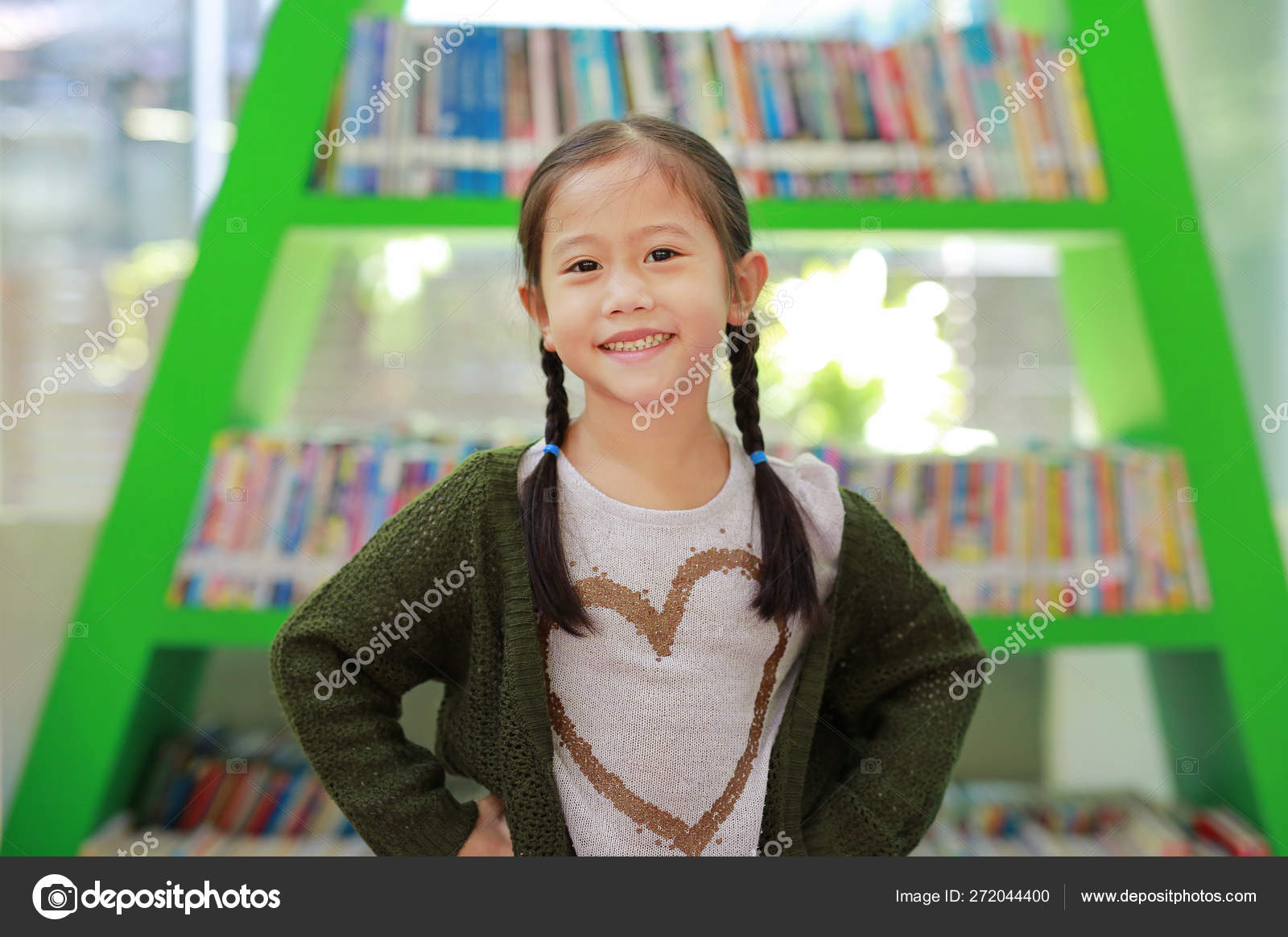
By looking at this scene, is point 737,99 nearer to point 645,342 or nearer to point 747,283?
point 747,283

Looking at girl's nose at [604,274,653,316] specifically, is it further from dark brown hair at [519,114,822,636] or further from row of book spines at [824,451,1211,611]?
row of book spines at [824,451,1211,611]

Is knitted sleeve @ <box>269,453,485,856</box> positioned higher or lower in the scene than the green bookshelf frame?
lower

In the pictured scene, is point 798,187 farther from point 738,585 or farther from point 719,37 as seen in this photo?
point 738,585

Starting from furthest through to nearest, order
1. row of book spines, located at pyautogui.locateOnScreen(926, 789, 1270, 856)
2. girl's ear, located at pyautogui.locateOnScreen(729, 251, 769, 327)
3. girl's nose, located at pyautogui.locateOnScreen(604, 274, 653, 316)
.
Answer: row of book spines, located at pyautogui.locateOnScreen(926, 789, 1270, 856), girl's ear, located at pyautogui.locateOnScreen(729, 251, 769, 327), girl's nose, located at pyautogui.locateOnScreen(604, 274, 653, 316)

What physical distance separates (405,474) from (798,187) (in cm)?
78

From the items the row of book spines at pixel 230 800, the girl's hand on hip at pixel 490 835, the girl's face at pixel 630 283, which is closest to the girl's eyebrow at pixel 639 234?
the girl's face at pixel 630 283

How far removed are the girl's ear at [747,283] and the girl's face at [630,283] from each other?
58 mm

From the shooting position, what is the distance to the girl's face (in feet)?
2.96

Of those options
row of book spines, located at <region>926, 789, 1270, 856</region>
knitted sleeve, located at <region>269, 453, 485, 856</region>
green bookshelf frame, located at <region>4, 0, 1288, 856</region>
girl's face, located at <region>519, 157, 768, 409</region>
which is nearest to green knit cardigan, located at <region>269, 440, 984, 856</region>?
knitted sleeve, located at <region>269, 453, 485, 856</region>

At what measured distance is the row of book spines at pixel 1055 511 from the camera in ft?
5.42

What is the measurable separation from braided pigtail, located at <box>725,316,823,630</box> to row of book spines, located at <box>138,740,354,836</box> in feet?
3.56

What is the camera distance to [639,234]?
91cm
